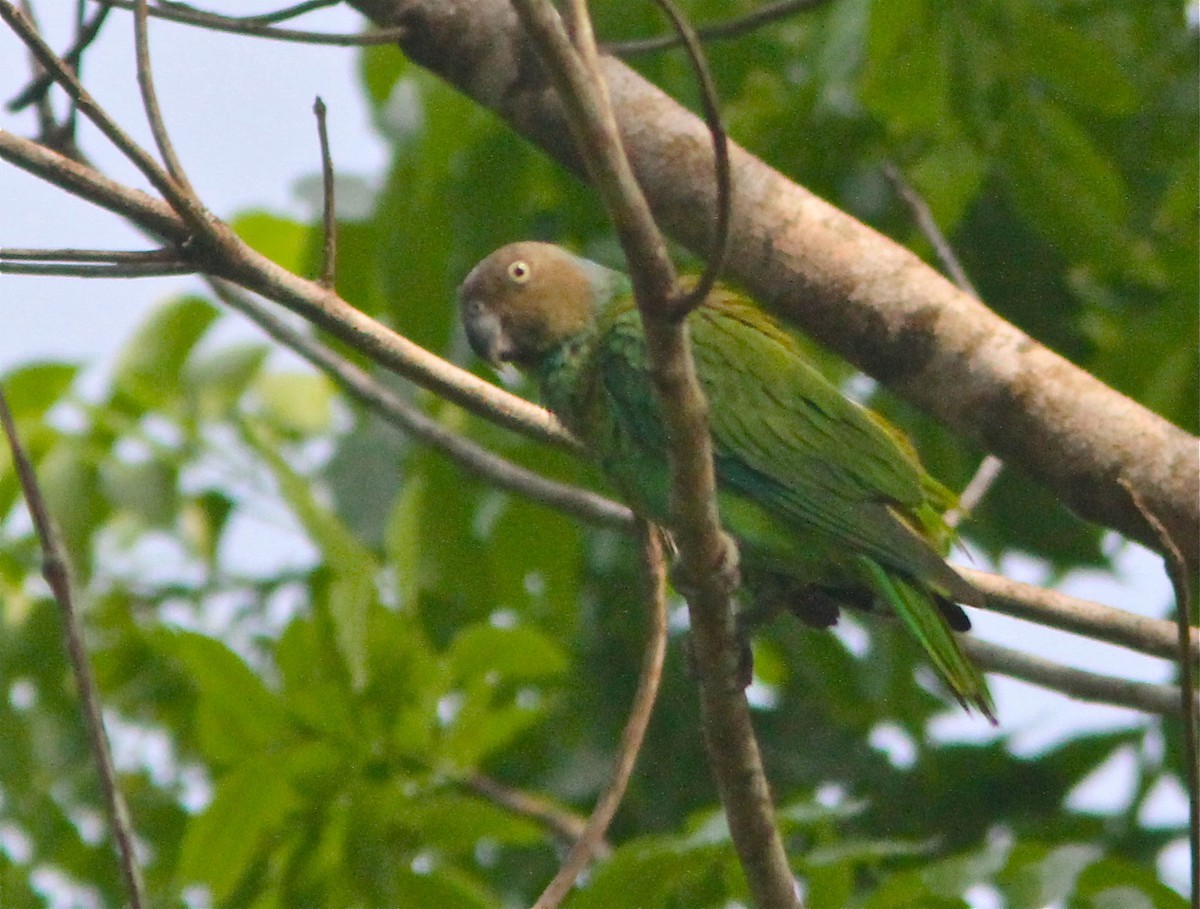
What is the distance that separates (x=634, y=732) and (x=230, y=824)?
1.16 m

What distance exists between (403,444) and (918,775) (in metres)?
2.13

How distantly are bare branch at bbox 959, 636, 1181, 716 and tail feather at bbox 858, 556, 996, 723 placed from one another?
366 mm

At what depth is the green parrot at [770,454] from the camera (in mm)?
3455

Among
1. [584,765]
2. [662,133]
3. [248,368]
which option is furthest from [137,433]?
[662,133]

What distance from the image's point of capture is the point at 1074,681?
12.3ft

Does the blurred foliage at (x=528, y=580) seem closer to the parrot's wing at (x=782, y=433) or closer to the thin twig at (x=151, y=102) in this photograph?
the parrot's wing at (x=782, y=433)

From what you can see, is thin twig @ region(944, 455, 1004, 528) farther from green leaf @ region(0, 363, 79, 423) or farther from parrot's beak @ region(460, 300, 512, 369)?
green leaf @ region(0, 363, 79, 423)

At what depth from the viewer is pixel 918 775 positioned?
17.6 feet

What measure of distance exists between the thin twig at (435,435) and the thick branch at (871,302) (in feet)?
2.72

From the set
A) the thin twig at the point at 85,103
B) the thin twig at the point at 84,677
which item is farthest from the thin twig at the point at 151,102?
the thin twig at the point at 84,677

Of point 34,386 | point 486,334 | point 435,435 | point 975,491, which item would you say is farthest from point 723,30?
point 34,386

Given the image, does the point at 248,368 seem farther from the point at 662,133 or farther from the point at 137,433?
the point at 662,133

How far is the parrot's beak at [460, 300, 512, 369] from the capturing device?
13.2 feet

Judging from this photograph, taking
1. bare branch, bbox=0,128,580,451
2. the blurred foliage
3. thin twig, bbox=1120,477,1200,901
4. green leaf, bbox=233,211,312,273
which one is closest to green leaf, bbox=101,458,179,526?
the blurred foliage
